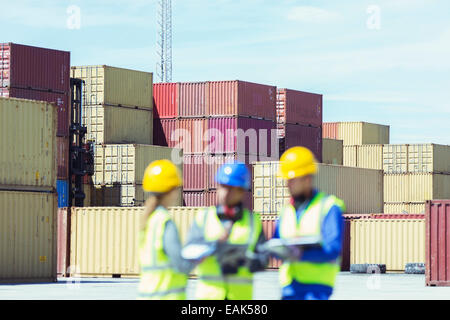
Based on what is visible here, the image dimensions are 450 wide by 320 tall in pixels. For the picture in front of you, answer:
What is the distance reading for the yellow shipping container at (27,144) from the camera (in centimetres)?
2939

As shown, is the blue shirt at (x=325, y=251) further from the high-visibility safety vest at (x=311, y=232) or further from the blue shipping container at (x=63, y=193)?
the blue shipping container at (x=63, y=193)

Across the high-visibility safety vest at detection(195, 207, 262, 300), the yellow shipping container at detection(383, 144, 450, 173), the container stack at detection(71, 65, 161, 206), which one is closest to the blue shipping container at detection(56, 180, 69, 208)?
the container stack at detection(71, 65, 161, 206)

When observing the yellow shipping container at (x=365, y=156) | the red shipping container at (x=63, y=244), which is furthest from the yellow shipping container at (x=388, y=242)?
the yellow shipping container at (x=365, y=156)

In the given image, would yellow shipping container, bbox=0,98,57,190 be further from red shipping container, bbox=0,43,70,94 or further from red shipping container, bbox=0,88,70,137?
red shipping container, bbox=0,43,70,94

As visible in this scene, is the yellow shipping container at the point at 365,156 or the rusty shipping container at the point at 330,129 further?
the rusty shipping container at the point at 330,129

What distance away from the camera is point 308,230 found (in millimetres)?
6625

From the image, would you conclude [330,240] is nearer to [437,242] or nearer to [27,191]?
[27,191]

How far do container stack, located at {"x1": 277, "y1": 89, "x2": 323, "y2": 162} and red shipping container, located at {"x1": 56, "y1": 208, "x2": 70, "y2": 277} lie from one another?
67.2ft

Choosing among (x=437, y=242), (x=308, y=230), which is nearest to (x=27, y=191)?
(x=437, y=242)

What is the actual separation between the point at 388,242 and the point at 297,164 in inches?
1457

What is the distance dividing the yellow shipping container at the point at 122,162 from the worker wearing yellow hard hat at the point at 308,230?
4109 centimetres
